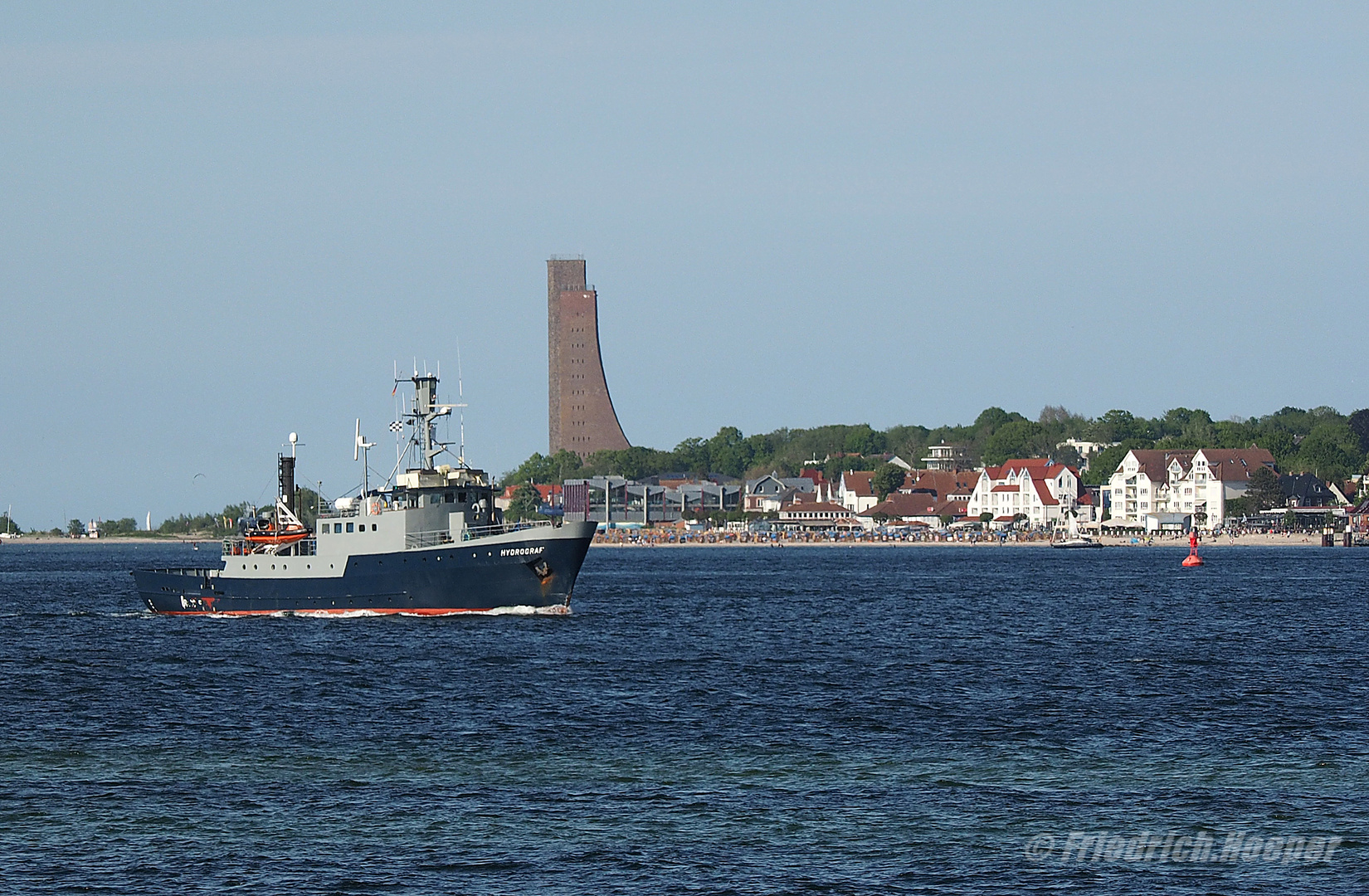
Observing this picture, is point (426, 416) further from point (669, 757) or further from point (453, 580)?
point (669, 757)

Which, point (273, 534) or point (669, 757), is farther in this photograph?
point (273, 534)

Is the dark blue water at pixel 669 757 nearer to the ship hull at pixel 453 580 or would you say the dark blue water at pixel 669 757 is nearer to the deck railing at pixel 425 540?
the ship hull at pixel 453 580

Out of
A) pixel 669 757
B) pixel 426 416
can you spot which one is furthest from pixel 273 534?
pixel 669 757

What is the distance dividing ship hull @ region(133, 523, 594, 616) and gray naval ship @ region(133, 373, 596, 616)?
0.03 m

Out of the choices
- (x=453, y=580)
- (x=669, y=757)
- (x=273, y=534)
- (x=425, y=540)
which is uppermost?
(x=273, y=534)

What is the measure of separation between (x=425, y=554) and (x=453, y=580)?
1.53 meters

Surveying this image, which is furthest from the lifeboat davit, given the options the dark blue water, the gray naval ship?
the dark blue water

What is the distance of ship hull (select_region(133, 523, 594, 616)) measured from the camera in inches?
2712

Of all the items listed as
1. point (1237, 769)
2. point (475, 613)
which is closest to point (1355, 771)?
point (1237, 769)

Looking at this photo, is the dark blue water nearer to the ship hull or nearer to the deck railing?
the ship hull

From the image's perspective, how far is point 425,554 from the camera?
68625 millimetres

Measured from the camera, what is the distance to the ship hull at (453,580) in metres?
68.9

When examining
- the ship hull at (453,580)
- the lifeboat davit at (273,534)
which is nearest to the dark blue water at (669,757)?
the ship hull at (453,580)

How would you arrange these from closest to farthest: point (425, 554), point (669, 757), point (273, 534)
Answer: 1. point (669, 757)
2. point (425, 554)
3. point (273, 534)
